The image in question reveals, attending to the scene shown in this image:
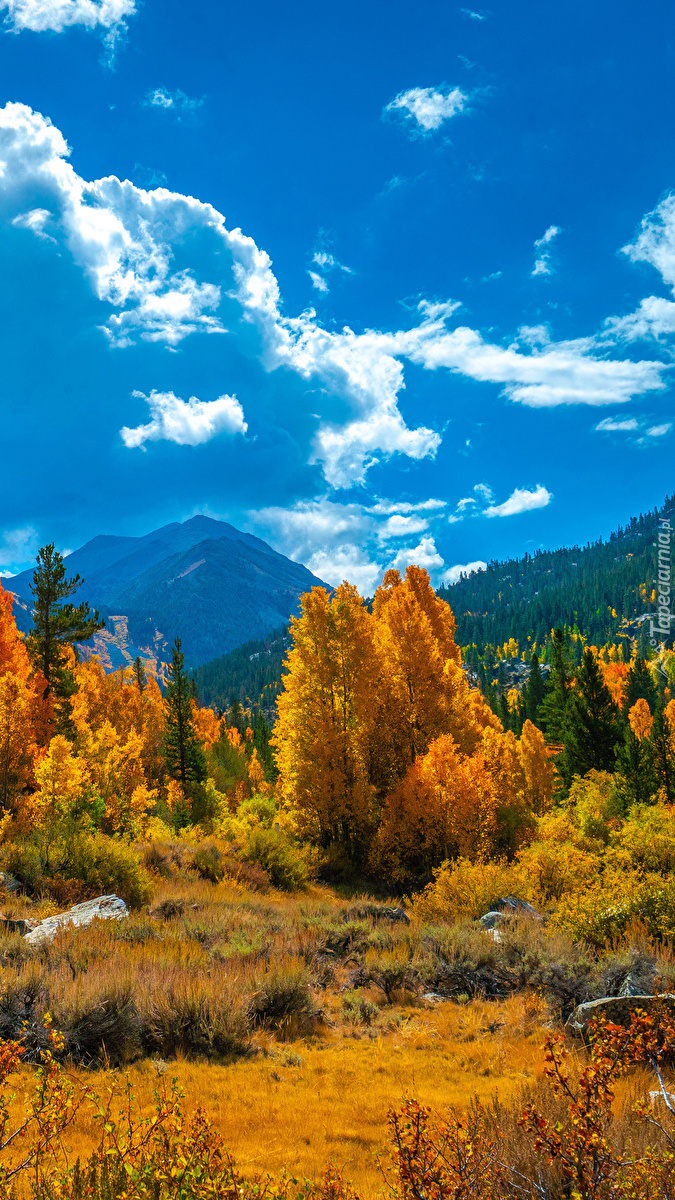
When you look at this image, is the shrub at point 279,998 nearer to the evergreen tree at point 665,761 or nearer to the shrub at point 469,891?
the shrub at point 469,891

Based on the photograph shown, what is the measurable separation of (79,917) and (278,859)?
9.00 metres

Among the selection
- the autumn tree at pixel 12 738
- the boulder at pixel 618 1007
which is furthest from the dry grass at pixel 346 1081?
the autumn tree at pixel 12 738

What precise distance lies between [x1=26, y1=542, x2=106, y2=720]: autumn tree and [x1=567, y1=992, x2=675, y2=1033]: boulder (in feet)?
86.0

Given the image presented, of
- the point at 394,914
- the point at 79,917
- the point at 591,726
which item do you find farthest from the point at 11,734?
the point at 591,726

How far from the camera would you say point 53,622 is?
92.4 ft

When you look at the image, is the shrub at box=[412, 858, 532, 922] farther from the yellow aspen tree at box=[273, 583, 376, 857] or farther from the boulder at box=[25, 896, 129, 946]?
the yellow aspen tree at box=[273, 583, 376, 857]

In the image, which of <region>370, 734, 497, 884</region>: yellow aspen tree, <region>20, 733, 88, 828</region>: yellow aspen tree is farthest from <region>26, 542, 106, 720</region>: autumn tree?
<region>370, 734, 497, 884</region>: yellow aspen tree

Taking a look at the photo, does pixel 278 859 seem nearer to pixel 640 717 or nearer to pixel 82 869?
pixel 82 869

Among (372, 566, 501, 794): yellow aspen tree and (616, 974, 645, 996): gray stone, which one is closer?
(616, 974, 645, 996): gray stone

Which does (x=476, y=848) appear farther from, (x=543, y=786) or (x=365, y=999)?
(x=543, y=786)

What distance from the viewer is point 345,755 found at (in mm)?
21734

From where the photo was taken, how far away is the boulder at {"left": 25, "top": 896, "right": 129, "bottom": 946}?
9.12 m

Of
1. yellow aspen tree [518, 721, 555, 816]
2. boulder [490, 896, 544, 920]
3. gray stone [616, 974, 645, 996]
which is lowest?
yellow aspen tree [518, 721, 555, 816]

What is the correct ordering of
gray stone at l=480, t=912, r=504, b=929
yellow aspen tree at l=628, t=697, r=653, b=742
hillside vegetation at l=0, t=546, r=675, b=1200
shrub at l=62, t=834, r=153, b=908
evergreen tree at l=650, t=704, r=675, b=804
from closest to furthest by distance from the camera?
hillside vegetation at l=0, t=546, r=675, b=1200 → gray stone at l=480, t=912, r=504, b=929 → shrub at l=62, t=834, r=153, b=908 → evergreen tree at l=650, t=704, r=675, b=804 → yellow aspen tree at l=628, t=697, r=653, b=742
